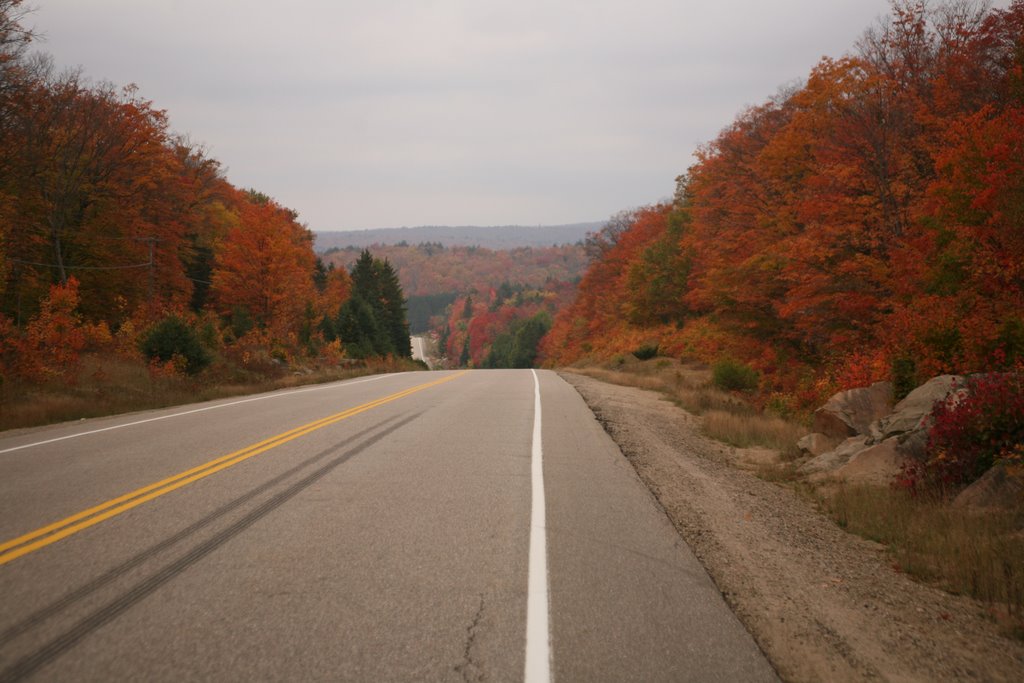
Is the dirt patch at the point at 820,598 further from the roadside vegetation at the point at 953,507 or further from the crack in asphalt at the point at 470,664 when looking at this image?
the crack in asphalt at the point at 470,664

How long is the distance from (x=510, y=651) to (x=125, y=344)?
28081 mm

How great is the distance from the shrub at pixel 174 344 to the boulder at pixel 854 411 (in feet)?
64.9

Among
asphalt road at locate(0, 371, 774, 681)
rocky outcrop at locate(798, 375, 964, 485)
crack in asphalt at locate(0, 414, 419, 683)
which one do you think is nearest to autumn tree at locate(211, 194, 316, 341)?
asphalt road at locate(0, 371, 774, 681)

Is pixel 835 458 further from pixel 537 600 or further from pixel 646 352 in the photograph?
pixel 646 352

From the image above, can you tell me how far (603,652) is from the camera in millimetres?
3451

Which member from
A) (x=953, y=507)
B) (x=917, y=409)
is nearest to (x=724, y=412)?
(x=917, y=409)

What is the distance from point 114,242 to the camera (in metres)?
34.3

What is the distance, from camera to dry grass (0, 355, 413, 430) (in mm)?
13344

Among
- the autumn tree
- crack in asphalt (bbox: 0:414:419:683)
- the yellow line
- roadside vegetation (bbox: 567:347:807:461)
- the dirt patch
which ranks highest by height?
the autumn tree

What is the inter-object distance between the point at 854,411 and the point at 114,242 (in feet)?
124

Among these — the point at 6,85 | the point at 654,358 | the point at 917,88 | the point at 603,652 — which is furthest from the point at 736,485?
the point at 654,358

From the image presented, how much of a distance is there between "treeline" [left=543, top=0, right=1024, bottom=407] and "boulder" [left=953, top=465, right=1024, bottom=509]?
10.5 feet

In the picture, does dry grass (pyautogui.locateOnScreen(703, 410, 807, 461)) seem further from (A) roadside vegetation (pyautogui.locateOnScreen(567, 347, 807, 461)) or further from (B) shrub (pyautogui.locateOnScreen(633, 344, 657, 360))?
(B) shrub (pyautogui.locateOnScreen(633, 344, 657, 360))

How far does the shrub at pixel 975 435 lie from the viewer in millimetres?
6691
